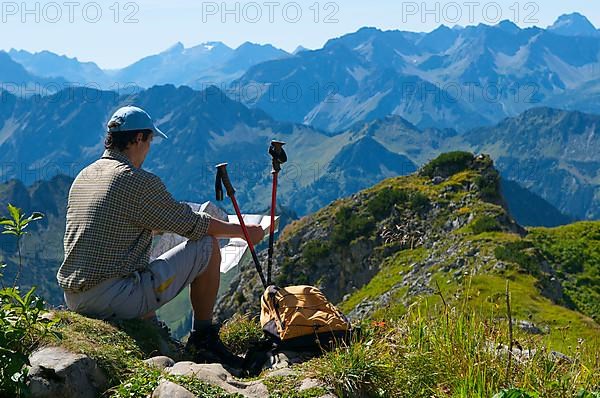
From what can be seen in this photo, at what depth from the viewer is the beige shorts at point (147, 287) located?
7.85 m

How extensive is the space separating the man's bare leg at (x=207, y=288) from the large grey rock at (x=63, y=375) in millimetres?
2519

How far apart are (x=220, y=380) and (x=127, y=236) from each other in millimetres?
2319

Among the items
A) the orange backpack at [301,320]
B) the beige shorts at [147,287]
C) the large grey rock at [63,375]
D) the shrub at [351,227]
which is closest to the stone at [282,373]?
the orange backpack at [301,320]

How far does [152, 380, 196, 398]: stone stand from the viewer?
5.67 meters

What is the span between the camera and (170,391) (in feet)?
18.7

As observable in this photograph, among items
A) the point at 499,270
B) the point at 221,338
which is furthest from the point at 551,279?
the point at 221,338

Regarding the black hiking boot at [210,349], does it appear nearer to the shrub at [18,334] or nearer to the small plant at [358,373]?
the small plant at [358,373]

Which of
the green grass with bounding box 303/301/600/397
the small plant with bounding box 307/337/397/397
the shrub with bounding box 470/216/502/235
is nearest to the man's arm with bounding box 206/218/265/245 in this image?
the green grass with bounding box 303/301/600/397

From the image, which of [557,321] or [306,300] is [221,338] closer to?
[306,300]

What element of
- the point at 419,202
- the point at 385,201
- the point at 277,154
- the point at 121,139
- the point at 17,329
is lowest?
the point at 385,201

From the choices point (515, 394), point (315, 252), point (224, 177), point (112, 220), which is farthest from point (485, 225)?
point (515, 394)

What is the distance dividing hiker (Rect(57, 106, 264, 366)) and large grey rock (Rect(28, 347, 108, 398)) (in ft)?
5.56

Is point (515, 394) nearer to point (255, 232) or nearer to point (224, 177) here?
point (255, 232)

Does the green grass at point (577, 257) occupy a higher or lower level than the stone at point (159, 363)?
lower
